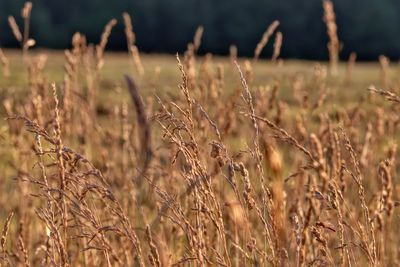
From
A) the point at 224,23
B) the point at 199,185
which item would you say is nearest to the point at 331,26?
the point at 199,185

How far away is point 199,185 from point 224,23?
49.1m

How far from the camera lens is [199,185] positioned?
1.98 metres

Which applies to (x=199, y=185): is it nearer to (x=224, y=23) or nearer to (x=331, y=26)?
(x=331, y=26)

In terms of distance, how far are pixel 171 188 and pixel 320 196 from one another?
139 cm

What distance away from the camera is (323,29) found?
165ft

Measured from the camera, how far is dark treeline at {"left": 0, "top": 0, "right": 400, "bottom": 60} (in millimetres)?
46875

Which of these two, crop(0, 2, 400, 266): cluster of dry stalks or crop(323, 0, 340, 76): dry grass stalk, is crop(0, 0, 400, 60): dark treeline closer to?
crop(323, 0, 340, 76): dry grass stalk

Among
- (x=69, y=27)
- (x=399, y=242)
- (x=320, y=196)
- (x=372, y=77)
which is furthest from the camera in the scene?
(x=69, y=27)

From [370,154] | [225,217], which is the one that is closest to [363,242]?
[225,217]

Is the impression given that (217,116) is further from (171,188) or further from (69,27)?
(69,27)

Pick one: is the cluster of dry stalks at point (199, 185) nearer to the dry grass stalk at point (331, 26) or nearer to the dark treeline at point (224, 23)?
the dry grass stalk at point (331, 26)

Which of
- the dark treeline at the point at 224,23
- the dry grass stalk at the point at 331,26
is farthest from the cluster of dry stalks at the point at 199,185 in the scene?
the dark treeline at the point at 224,23

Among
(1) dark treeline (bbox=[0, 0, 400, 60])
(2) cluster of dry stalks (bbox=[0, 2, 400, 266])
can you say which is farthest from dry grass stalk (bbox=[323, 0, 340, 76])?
(1) dark treeline (bbox=[0, 0, 400, 60])

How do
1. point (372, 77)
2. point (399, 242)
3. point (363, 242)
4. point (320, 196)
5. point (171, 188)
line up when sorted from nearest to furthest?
point (320, 196) < point (363, 242) < point (171, 188) < point (399, 242) < point (372, 77)
